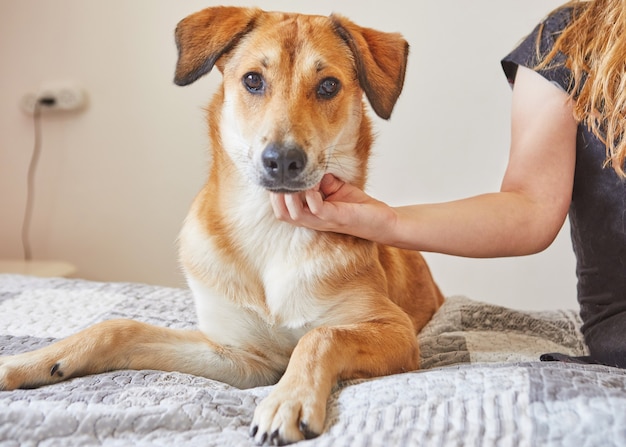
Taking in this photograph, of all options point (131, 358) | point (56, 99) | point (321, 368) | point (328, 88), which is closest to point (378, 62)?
point (328, 88)

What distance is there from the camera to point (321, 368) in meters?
1.12

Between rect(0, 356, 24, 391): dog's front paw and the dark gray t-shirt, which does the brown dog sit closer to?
rect(0, 356, 24, 391): dog's front paw

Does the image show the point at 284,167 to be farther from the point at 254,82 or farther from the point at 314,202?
the point at 254,82

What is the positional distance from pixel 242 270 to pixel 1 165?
6.94 feet

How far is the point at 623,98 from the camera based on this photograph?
1.30 m

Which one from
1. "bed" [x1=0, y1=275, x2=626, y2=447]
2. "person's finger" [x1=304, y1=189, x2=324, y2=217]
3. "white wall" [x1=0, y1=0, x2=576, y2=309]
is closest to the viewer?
"bed" [x1=0, y1=275, x2=626, y2=447]

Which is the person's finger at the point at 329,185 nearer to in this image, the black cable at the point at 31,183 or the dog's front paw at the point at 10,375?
the dog's front paw at the point at 10,375

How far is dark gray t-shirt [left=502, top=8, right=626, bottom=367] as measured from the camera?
139cm

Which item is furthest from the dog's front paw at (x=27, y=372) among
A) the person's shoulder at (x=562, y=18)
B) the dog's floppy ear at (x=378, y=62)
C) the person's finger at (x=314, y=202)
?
the person's shoulder at (x=562, y=18)

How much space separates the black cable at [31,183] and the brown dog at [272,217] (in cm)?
183

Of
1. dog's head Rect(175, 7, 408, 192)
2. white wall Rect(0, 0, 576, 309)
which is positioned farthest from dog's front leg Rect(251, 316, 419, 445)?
white wall Rect(0, 0, 576, 309)

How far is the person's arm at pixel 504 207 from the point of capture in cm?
135

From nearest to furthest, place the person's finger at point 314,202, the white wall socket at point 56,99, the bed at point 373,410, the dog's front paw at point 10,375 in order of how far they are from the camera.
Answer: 1. the bed at point 373,410
2. the dog's front paw at point 10,375
3. the person's finger at point 314,202
4. the white wall socket at point 56,99

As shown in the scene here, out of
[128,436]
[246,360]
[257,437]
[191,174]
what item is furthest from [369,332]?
[191,174]
